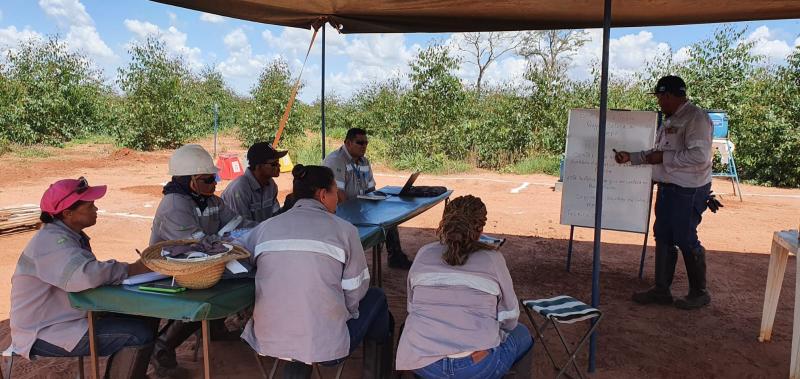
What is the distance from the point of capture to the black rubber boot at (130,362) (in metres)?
2.60

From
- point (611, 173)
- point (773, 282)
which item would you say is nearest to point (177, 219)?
point (611, 173)

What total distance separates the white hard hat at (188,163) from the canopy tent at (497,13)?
1.36 metres

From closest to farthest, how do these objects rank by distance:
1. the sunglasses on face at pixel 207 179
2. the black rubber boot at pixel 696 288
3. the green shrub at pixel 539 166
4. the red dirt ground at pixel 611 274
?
the sunglasses on face at pixel 207 179, the red dirt ground at pixel 611 274, the black rubber boot at pixel 696 288, the green shrub at pixel 539 166

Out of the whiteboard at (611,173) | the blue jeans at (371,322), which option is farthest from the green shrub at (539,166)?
the blue jeans at (371,322)

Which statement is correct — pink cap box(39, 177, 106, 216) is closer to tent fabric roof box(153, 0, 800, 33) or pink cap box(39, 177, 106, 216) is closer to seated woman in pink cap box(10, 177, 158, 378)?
seated woman in pink cap box(10, 177, 158, 378)

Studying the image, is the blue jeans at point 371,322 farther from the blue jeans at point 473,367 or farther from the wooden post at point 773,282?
the wooden post at point 773,282

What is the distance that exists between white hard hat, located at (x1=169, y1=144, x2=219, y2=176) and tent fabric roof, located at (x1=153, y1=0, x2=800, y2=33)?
148cm

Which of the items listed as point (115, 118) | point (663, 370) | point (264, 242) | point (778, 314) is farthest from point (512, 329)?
point (115, 118)

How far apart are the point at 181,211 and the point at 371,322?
125cm

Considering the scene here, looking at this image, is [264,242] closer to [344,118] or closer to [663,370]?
[663,370]

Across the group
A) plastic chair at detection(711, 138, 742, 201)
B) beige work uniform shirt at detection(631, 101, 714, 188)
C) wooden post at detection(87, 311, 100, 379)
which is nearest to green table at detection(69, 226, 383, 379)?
wooden post at detection(87, 311, 100, 379)

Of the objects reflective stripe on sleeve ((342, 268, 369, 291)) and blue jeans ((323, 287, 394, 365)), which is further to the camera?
blue jeans ((323, 287, 394, 365))

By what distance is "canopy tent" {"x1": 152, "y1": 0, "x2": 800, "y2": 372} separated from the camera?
13.0ft

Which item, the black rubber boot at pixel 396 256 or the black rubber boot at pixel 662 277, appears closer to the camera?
the black rubber boot at pixel 662 277
